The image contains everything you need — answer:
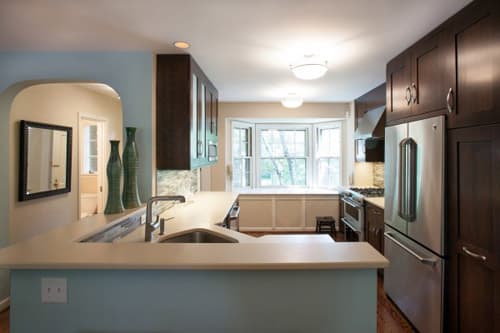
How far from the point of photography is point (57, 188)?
3.34 metres

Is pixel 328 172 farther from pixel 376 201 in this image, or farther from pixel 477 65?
pixel 477 65

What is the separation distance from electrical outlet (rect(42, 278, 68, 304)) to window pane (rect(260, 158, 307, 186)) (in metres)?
4.75

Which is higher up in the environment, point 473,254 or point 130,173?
point 130,173

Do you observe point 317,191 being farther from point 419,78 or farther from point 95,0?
point 95,0

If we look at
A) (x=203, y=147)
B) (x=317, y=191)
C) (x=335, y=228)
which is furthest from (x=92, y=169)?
(x=335, y=228)

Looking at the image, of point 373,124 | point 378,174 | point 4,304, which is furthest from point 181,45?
point 378,174

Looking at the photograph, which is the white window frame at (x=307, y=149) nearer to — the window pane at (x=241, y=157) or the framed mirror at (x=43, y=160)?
the window pane at (x=241, y=157)

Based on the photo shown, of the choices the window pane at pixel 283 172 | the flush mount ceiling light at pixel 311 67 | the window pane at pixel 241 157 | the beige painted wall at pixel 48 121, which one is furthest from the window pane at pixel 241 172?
the flush mount ceiling light at pixel 311 67

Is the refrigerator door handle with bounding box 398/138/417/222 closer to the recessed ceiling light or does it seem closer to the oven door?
the oven door

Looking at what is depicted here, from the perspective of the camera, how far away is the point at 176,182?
3.30 metres

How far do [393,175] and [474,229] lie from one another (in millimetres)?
950

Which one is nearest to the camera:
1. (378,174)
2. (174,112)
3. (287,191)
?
(174,112)

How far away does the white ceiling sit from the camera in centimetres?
174

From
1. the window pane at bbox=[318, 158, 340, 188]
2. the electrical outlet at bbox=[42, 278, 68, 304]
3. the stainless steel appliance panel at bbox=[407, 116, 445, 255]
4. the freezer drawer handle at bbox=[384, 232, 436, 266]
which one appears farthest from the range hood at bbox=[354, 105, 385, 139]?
the electrical outlet at bbox=[42, 278, 68, 304]
